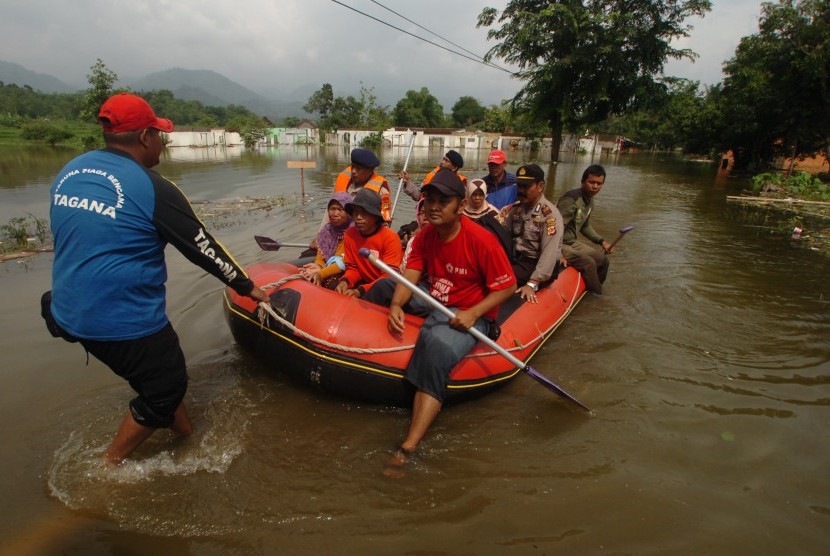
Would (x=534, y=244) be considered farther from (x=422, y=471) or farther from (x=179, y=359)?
(x=179, y=359)

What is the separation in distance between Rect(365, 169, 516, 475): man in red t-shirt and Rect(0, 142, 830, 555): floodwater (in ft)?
1.26

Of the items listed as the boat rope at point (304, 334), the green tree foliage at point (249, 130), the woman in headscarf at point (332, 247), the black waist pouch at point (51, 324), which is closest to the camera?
the black waist pouch at point (51, 324)

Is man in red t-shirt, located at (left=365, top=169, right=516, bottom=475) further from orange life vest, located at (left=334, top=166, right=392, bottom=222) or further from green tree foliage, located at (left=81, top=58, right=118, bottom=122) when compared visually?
green tree foliage, located at (left=81, top=58, right=118, bottom=122)

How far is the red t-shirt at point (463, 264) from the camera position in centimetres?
294

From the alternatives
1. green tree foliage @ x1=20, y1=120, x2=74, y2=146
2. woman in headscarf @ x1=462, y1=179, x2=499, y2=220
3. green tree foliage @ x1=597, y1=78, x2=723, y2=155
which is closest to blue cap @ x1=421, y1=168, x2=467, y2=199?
woman in headscarf @ x1=462, y1=179, x2=499, y2=220

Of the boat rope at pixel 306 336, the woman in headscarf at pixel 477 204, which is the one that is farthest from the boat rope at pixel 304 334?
the woman in headscarf at pixel 477 204

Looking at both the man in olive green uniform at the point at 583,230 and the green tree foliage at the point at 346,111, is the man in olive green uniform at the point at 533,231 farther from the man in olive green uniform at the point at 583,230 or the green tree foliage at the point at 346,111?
the green tree foliage at the point at 346,111

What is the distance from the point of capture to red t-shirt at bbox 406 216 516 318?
294 cm

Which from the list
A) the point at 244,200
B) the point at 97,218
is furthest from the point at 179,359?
the point at 244,200

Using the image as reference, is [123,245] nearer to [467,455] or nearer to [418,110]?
[467,455]

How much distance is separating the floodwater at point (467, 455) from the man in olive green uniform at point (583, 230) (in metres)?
0.67

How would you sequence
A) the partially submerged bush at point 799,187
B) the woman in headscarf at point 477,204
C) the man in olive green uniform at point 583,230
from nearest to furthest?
the woman in headscarf at point 477,204, the man in olive green uniform at point 583,230, the partially submerged bush at point 799,187

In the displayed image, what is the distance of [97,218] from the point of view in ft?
6.49

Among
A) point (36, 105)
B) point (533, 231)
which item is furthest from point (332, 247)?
point (36, 105)
